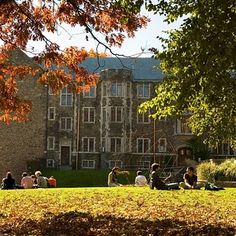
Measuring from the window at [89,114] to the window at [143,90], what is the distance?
5121 mm

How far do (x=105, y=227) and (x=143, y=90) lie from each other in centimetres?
4277

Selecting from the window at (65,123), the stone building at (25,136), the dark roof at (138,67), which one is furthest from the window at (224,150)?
the stone building at (25,136)

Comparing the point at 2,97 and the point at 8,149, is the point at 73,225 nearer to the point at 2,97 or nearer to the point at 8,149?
the point at 2,97

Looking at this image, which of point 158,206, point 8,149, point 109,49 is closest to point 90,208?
point 158,206

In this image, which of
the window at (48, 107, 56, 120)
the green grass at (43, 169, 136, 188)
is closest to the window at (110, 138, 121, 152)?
the green grass at (43, 169, 136, 188)

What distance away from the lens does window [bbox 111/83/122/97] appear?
49.2 meters

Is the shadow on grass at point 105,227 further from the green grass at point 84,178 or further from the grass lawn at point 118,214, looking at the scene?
the green grass at point 84,178

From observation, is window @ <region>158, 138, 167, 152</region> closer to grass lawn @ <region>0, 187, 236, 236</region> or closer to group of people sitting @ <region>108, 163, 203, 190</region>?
group of people sitting @ <region>108, 163, 203, 190</region>

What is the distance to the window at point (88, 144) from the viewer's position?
4966 centimetres

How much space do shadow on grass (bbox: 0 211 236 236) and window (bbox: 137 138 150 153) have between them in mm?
40189

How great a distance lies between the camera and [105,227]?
8.44 meters

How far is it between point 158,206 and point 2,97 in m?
5.25

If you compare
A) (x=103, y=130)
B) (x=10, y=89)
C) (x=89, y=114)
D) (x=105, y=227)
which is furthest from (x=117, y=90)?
(x=105, y=227)

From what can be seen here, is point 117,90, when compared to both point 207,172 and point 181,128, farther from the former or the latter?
point 207,172
